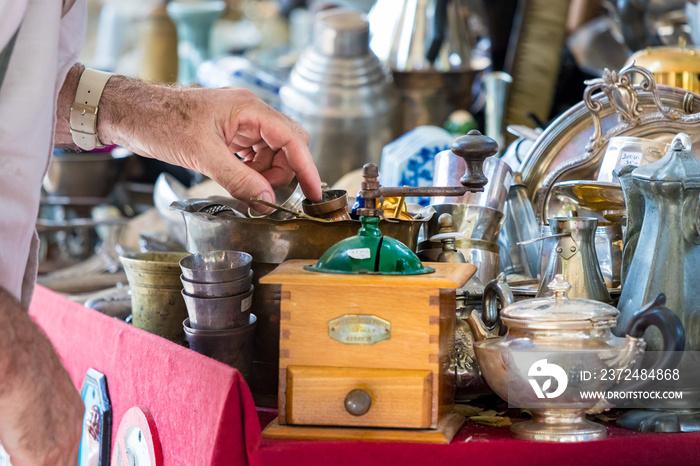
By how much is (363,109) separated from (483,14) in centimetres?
103

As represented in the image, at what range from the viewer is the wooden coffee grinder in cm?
94

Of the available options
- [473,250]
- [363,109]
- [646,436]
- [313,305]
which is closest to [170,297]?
[313,305]

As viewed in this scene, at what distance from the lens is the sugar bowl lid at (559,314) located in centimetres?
91

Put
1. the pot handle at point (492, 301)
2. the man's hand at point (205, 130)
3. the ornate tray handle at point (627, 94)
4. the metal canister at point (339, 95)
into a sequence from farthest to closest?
the metal canister at point (339, 95)
the ornate tray handle at point (627, 94)
the man's hand at point (205, 130)
the pot handle at point (492, 301)

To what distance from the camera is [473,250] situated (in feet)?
3.95

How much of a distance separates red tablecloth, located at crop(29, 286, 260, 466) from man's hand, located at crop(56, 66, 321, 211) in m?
0.26

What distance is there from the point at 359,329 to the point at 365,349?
25 mm

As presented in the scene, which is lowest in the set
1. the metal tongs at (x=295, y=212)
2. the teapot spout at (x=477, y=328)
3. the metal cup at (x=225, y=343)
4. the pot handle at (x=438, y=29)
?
the metal cup at (x=225, y=343)

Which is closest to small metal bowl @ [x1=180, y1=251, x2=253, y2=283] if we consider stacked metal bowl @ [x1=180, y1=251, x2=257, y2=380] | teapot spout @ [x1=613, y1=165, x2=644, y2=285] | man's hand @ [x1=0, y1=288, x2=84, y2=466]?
stacked metal bowl @ [x1=180, y1=251, x2=257, y2=380]

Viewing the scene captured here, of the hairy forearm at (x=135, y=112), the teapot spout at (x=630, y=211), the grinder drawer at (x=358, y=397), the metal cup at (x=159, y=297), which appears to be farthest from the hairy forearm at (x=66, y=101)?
the teapot spout at (x=630, y=211)

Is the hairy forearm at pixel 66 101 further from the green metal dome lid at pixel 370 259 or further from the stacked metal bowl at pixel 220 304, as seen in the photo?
the green metal dome lid at pixel 370 259

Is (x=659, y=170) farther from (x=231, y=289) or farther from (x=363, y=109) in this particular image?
(x=363, y=109)

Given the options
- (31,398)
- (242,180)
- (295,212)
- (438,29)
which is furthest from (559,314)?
(438,29)

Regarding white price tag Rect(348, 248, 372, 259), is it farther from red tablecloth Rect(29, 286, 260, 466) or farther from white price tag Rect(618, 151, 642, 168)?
white price tag Rect(618, 151, 642, 168)
